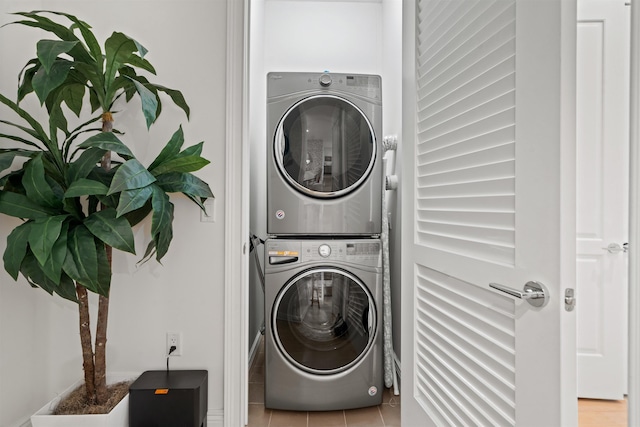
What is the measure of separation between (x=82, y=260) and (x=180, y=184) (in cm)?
42

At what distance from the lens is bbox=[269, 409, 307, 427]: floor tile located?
1984 millimetres

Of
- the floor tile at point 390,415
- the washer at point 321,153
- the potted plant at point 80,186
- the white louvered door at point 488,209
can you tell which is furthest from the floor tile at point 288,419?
the washer at point 321,153

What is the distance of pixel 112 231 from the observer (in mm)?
1244

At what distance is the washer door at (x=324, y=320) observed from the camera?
82.0 inches

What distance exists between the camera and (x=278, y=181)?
7.11 feet

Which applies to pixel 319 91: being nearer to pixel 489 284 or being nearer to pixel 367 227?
pixel 367 227

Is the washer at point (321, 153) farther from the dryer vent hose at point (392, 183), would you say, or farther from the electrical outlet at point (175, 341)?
the electrical outlet at point (175, 341)

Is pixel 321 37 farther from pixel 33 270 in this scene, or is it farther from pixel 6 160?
pixel 33 270

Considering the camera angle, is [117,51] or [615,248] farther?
[615,248]

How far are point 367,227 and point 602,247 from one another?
4.31 ft

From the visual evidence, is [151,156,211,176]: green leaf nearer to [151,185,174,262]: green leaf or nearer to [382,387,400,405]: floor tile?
[151,185,174,262]: green leaf

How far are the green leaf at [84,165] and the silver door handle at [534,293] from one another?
136 cm

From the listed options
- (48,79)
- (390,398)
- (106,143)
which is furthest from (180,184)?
(390,398)

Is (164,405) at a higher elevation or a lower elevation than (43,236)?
lower
